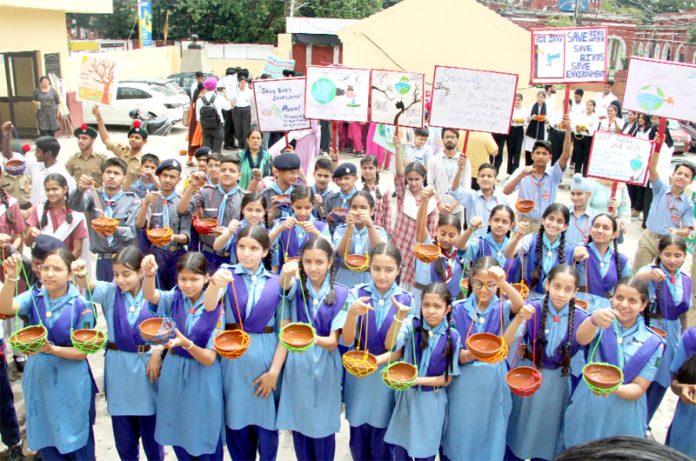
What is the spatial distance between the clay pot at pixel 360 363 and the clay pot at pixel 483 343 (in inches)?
22.0

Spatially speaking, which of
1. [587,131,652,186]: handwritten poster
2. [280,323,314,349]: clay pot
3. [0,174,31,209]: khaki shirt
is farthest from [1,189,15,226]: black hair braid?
[587,131,652,186]: handwritten poster

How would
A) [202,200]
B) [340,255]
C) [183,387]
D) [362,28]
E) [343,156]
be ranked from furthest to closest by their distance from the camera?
[362,28]
[343,156]
[202,200]
[340,255]
[183,387]

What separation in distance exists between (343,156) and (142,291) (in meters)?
11.4

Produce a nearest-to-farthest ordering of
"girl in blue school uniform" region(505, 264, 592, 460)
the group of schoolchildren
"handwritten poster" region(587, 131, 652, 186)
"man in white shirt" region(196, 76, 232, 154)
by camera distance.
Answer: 1. the group of schoolchildren
2. "girl in blue school uniform" region(505, 264, 592, 460)
3. "handwritten poster" region(587, 131, 652, 186)
4. "man in white shirt" region(196, 76, 232, 154)

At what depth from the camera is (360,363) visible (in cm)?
348

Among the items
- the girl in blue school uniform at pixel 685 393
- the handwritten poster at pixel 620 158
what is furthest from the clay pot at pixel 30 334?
the handwritten poster at pixel 620 158

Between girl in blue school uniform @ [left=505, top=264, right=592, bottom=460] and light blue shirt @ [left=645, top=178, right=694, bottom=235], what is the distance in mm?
2850

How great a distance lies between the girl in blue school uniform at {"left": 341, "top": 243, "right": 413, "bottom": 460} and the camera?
3.84 metres

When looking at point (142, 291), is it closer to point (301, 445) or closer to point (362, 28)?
point (301, 445)

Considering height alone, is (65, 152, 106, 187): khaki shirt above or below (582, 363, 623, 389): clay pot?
above

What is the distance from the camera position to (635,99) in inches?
252

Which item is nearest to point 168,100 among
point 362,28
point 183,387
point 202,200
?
point 362,28

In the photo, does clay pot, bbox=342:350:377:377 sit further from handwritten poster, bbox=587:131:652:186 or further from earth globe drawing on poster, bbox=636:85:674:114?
earth globe drawing on poster, bbox=636:85:674:114

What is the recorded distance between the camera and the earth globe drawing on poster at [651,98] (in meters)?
6.25
